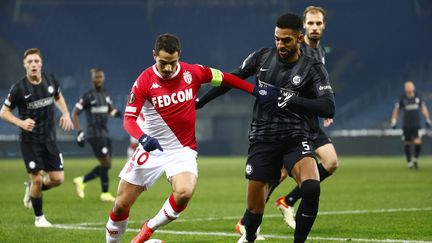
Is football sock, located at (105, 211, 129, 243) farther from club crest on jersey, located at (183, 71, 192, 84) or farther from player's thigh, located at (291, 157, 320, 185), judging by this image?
player's thigh, located at (291, 157, 320, 185)

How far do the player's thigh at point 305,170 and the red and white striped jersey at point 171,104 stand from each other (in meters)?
1.10

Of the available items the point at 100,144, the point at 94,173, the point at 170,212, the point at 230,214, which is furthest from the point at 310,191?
the point at 100,144

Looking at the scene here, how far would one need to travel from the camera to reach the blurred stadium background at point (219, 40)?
4894 centimetres

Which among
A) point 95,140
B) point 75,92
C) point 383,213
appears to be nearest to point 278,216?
point 383,213

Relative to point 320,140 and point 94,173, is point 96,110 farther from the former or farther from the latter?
point 320,140

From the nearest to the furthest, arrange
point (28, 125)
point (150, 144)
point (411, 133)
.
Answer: point (150, 144)
point (28, 125)
point (411, 133)

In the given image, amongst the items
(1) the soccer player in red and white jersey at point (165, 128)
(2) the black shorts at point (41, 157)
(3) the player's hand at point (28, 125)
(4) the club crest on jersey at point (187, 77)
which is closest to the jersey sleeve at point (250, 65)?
(1) the soccer player in red and white jersey at point (165, 128)

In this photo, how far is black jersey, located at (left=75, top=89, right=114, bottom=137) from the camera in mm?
17453

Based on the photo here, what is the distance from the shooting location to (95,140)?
17.4 meters

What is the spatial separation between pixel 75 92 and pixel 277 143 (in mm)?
39990

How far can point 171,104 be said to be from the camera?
823 centimetres

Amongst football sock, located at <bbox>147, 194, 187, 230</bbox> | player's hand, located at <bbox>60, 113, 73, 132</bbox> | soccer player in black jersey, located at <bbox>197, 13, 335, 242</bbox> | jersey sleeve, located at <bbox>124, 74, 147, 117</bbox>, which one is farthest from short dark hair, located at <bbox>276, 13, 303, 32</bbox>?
player's hand, located at <bbox>60, 113, 73, 132</bbox>

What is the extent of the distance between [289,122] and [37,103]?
17.1 feet

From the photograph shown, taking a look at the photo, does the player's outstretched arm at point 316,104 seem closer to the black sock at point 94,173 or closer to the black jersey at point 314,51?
the black jersey at point 314,51
